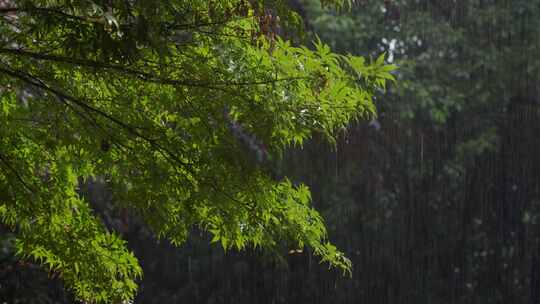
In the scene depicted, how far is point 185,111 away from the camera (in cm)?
453

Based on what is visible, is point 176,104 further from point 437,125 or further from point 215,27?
point 437,125

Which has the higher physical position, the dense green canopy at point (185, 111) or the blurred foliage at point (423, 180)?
the dense green canopy at point (185, 111)

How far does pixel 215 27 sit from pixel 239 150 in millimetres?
635

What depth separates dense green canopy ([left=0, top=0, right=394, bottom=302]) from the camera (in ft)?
14.4

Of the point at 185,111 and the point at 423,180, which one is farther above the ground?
the point at 185,111

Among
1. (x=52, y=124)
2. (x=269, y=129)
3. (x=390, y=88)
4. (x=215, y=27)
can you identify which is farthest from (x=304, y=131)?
(x=390, y=88)

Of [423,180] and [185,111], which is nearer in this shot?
[185,111]

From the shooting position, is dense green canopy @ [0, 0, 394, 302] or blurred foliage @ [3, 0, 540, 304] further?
blurred foliage @ [3, 0, 540, 304]

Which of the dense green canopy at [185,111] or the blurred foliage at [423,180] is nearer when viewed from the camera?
the dense green canopy at [185,111]

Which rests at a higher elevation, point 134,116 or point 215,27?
point 215,27

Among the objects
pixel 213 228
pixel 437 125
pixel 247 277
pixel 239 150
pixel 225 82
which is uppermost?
pixel 225 82

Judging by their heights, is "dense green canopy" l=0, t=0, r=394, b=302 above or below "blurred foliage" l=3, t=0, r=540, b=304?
above

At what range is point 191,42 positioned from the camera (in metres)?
4.46

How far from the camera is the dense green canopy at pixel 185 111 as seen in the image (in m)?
4.38
